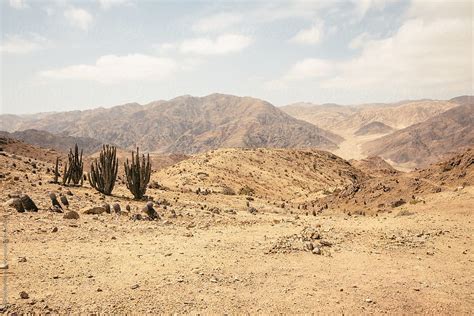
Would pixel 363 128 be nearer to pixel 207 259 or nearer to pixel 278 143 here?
pixel 278 143

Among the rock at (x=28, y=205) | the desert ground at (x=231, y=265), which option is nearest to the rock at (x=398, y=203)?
the desert ground at (x=231, y=265)

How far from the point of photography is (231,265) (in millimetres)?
9289

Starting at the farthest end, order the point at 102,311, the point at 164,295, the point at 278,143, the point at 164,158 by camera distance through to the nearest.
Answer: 1. the point at 278,143
2. the point at 164,158
3. the point at 164,295
4. the point at 102,311

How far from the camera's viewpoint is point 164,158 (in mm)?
75188

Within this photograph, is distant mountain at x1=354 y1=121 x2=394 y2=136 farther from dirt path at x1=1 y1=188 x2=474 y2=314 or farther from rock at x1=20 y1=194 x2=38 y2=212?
rock at x1=20 y1=194 x2=38 y2=212

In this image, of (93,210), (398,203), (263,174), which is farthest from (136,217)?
(263,174)

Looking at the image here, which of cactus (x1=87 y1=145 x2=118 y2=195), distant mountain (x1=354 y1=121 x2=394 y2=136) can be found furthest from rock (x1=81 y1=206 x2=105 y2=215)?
distant mountain (x1=354 y1=121 x2=394 y2=136)

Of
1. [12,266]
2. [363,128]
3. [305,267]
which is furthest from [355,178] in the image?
[363,128]

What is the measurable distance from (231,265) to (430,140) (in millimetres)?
102943

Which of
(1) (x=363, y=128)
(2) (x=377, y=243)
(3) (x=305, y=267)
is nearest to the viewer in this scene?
(3) (x=305, y=267)

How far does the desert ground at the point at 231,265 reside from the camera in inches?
291

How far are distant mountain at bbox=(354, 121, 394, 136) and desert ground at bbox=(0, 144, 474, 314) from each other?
432 feet

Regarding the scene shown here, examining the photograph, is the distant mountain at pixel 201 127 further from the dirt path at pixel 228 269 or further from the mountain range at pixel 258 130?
the dirt path at pixel 228 269

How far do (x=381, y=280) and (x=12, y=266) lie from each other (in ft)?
26.8
